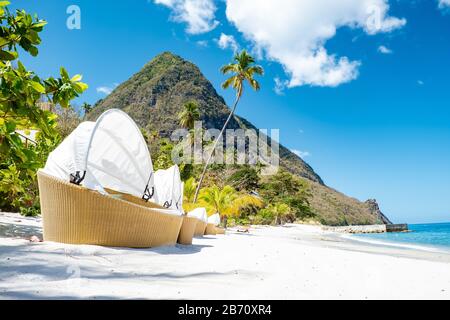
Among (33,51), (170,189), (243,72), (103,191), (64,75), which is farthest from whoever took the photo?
(243,72)

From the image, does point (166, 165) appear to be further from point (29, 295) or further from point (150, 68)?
point (150, 68)

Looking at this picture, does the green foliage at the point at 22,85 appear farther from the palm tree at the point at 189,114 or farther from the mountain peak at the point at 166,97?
the mountain peak at the point at 166,97

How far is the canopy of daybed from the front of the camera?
7188mm

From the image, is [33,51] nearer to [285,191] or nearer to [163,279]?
[163,279]

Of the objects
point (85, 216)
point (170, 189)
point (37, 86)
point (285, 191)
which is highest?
point (285, 191)

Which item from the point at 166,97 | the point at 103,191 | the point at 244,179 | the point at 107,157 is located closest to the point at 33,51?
the point at 103,191

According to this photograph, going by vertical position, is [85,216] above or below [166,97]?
below

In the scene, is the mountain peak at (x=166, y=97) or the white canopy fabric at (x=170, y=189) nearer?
the white canopy fabric at (x=170, y=189)

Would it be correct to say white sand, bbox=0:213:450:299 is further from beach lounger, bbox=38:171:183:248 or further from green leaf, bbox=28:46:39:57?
green leaf, bbox=28:46:39:57

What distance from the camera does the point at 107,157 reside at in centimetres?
839

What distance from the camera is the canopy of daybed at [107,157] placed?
23.6 ft

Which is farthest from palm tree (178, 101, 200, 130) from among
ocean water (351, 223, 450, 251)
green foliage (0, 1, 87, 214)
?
green foliage (0, 1, 87, 214)

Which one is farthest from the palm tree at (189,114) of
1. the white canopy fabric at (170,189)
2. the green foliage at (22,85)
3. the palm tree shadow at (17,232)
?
the green foliage at (22,85)

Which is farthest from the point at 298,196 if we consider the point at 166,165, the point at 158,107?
the point at 158,107
